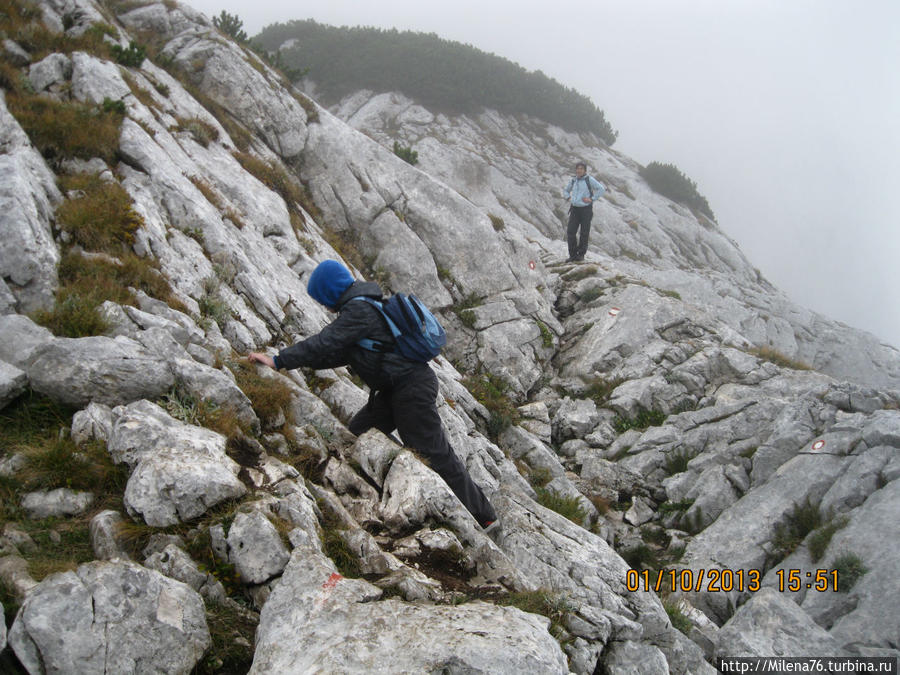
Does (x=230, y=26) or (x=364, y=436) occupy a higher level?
(x=230, y=26)

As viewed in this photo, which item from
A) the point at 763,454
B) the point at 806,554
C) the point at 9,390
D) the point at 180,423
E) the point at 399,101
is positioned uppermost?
the point at 399,101

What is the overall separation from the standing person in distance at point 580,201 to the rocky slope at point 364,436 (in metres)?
0.83

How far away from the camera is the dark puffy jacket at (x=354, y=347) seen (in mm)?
6492

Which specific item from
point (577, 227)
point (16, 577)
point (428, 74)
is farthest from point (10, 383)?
point (428, 74)

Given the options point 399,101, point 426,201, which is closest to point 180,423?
point 426,201

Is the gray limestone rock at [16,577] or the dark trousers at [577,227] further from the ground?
the dark trousers at [577,227]

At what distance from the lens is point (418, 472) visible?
6379mm

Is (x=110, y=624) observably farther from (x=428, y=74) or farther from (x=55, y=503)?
(x=428, y=74)

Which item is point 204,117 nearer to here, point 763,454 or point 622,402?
point 622,402

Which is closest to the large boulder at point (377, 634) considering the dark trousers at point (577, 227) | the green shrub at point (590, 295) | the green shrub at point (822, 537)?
the green shrub at point (822, 537)

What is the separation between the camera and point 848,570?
916 cm

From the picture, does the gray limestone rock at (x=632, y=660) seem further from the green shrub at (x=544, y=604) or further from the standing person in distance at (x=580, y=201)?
the standing person in distance at (x=580, y=201)

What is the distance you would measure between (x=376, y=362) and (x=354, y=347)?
34 centimetres

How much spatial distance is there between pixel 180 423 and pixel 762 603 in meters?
9.00
